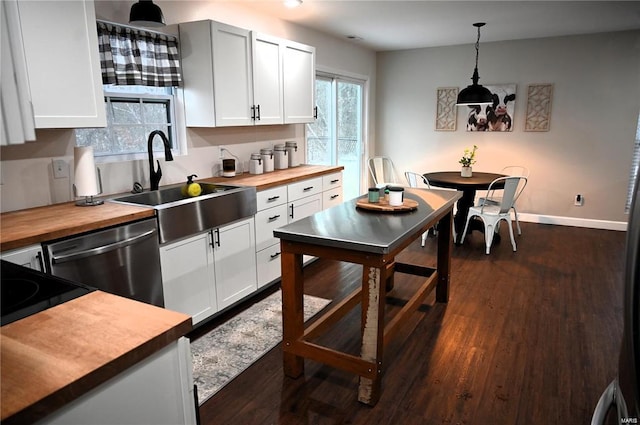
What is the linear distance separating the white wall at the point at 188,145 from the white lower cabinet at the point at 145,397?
1.90m

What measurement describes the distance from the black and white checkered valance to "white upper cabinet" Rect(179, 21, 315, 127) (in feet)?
0.46

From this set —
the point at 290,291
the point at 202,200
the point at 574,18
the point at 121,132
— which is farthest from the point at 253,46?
the point at 574,18

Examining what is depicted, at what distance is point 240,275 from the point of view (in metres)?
3.14

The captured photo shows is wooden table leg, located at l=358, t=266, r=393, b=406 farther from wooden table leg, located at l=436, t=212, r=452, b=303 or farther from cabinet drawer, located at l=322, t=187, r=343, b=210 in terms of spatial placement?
cabinet drawer, located at l=322, t=187, r=343, b=210


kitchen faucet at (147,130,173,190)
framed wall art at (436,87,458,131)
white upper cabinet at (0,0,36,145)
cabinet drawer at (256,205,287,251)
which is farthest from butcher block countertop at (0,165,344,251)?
framed wall art at (436,87,458,131)

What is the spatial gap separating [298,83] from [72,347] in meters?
3.61

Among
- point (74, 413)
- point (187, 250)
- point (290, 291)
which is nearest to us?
point (74, 413)

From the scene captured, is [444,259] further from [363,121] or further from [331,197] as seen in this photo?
[363,121]

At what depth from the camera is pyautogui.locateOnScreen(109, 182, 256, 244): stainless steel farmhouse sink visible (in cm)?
251

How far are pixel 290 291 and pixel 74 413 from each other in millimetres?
1483

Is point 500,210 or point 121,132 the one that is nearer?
point 121,132

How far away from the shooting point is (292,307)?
2.30 meters

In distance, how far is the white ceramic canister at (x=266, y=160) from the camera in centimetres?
403

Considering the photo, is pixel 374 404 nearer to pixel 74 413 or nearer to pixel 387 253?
pixel 387 253
